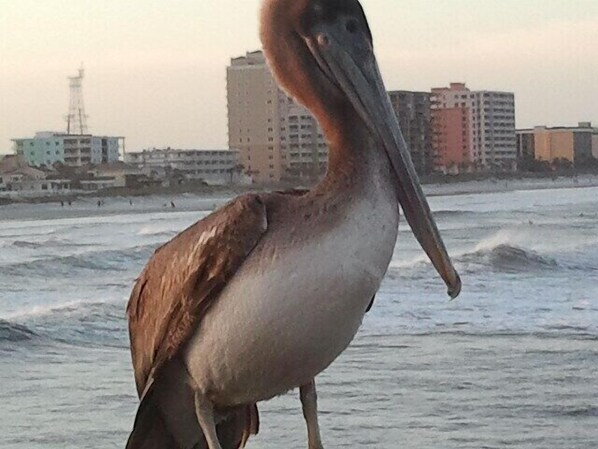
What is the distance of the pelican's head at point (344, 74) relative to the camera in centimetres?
234

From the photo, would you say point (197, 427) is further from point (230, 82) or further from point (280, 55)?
point (230, 82)

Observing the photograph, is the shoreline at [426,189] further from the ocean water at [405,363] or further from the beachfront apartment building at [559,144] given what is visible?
the ocean water at [405,363]

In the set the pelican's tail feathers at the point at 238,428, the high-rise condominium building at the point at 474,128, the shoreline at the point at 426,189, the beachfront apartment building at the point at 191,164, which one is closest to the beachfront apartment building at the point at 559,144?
the high-rise condominium building at the point at 474,128

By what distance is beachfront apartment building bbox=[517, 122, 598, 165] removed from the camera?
93625 mm

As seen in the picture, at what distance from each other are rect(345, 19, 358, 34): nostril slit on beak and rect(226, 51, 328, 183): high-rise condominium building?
754 inches

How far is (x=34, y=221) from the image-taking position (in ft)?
131

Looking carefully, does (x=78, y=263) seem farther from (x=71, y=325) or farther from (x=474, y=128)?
(x=474, y=128)

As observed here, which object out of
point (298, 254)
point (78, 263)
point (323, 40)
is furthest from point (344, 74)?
point (78, 263)

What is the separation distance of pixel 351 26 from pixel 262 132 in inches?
1672

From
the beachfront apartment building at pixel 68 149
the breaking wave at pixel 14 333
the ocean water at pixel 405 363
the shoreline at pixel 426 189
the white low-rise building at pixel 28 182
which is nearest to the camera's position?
the ocean water at pixel 405 363

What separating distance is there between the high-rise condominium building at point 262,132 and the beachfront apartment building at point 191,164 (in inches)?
252

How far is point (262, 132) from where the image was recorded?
44750 mm

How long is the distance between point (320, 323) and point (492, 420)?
417 cm

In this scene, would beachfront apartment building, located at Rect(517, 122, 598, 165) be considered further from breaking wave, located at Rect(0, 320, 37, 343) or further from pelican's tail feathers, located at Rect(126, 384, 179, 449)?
pelican's tail feathers, located at Rect(126, 384, 179, 449)
